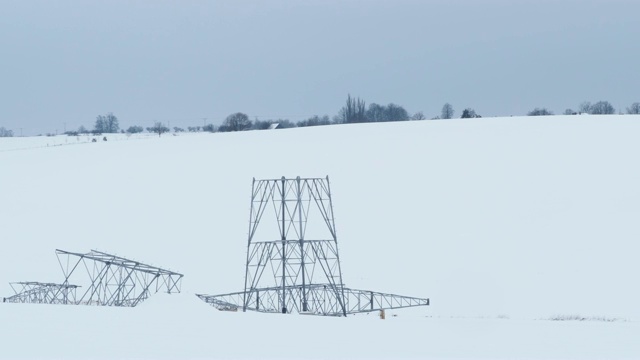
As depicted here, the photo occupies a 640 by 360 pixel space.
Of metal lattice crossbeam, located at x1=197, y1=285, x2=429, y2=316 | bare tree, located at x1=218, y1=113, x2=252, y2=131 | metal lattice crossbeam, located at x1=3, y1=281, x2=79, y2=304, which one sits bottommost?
metal lattice crossbeam, located at x1=197, y1=285, x2=429, y2=316

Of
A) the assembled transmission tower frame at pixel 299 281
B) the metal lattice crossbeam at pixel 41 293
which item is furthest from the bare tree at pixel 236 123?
the metal lattice crossbeam at pixel 41 293

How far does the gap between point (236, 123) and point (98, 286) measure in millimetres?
83707

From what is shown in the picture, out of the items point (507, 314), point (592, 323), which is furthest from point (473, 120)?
point (592, 323)

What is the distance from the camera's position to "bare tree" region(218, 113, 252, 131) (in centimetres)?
11288

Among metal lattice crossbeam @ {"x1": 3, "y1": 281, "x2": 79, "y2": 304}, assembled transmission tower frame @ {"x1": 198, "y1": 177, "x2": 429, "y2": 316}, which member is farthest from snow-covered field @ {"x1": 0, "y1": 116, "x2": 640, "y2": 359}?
metal lattice crossbeam @ {"x1": 3, "y1": 281, "x2": 79, "y2": 304}

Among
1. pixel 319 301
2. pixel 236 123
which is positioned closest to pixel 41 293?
pixel 319 301

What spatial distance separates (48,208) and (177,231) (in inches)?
392

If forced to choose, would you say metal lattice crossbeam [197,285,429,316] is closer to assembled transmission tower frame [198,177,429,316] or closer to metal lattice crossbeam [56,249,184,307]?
assembled transmission tower frame [198,177,429,316]

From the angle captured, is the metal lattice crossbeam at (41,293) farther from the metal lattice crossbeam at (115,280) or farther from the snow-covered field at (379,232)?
the snow-covered field at (379,232)

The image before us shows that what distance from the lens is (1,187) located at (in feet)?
181

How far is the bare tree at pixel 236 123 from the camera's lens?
11288 cm

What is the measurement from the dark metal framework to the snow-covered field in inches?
47.5

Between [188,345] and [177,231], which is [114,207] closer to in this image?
[177,231]

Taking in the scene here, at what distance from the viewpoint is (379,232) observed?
41.3m
